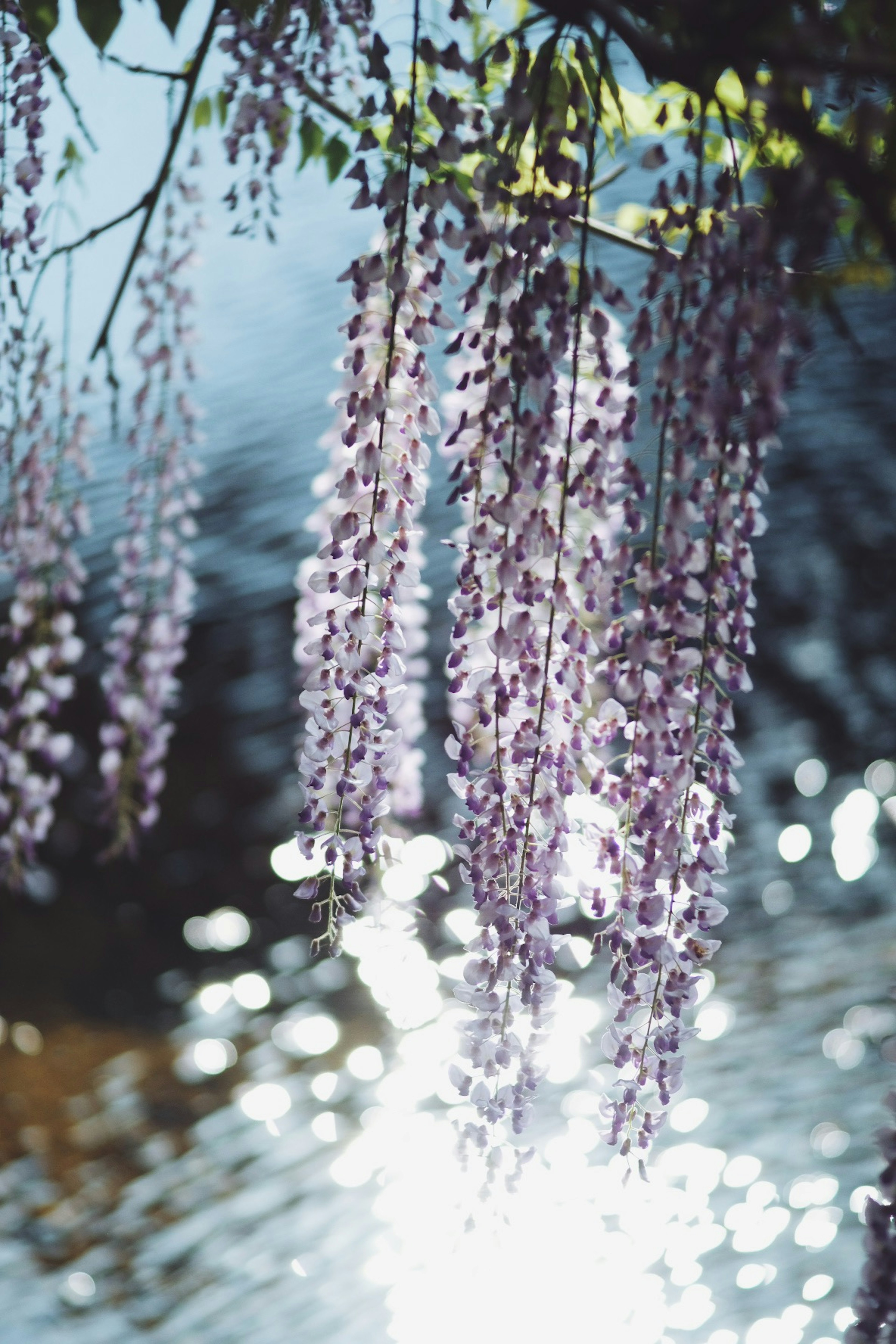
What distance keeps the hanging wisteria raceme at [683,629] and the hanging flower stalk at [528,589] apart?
0.19ft

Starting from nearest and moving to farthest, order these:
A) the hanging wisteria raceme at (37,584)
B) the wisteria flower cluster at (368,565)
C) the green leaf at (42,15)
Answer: the wisteria flower cluster at (368,565), the green leaf at (42,15), the hanging wisteria raceme at (37,584)

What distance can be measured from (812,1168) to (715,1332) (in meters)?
0.54

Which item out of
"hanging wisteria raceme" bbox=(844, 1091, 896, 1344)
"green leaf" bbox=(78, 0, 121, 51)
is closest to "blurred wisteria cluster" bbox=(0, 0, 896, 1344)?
"hanging wisteria raceme" bbox=(844, 1091, 896, 1344)

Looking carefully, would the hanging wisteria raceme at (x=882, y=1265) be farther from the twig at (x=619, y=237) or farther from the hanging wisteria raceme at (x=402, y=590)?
the twig at (x=619, y=237)

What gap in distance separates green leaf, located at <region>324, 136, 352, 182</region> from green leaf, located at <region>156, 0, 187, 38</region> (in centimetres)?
82

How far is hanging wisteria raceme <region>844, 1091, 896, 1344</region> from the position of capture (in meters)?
1.02

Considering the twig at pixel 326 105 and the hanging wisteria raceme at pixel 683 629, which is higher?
the twig at pixel 326 105

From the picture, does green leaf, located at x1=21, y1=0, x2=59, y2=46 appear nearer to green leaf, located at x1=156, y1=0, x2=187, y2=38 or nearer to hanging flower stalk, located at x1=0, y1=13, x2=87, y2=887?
green leaf, located at x1=156, y1=0, x2=187, y2=38

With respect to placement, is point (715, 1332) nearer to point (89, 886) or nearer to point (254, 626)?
point (89, 886)

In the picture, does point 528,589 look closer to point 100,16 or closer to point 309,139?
point 100,16

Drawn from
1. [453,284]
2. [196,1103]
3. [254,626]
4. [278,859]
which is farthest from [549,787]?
[254,626]

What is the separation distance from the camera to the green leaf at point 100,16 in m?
1.35

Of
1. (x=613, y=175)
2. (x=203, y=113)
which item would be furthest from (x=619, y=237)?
(x=203, y=113)

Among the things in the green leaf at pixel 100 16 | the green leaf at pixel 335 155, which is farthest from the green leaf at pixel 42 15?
the green leaf at pixel 335 155
